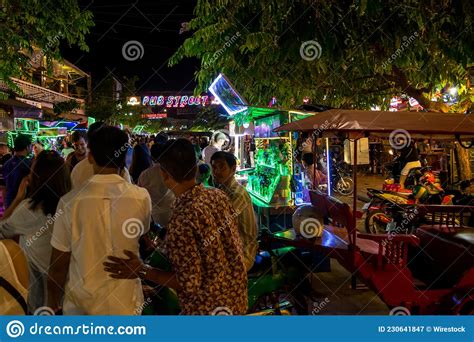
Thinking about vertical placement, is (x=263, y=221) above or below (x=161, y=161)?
below

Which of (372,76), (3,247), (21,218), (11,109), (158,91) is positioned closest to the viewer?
(3,247)

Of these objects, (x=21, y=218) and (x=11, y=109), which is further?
(x=11, y=109)

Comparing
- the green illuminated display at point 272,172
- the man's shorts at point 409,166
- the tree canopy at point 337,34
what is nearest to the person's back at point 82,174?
the tree canopy at point 337,34

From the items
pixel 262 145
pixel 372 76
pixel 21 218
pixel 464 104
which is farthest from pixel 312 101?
pixel 21 218

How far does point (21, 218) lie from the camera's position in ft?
10.3

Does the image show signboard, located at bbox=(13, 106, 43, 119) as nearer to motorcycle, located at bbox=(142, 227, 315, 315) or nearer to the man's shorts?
motorcycle, located at bbox=(142, 227, 315, 315)

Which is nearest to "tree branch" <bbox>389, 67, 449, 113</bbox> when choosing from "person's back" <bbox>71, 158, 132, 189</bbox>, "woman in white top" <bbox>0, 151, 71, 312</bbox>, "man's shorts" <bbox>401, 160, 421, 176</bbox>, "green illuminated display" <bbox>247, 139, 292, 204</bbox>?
"man's shorts" <bbox>401, 160, 421, 176</bbox>

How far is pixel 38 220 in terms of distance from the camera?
3.11 metres

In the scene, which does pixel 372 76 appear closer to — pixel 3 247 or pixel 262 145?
pixel 262 145

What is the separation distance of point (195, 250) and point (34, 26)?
23.2 feet

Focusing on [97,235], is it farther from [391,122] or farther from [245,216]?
[391,122]

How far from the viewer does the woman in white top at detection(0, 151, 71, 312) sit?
3115 mm

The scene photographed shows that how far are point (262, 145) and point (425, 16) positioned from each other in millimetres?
5676

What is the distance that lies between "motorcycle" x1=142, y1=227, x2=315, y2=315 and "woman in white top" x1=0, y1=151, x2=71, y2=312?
926 millimetres
